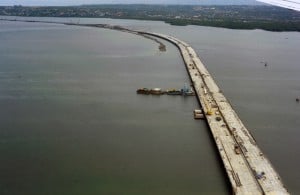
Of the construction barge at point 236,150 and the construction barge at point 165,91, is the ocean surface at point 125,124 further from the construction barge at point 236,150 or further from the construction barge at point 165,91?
the construction barge at point 165,91

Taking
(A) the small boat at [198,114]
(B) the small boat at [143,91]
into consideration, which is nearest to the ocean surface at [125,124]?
(A) the small boat at [198,114]

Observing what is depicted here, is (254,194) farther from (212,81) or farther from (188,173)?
(212,81)

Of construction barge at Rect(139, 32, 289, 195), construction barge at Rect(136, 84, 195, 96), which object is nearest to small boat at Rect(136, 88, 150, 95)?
construction barge at Rect(136, 84, 195, 96)

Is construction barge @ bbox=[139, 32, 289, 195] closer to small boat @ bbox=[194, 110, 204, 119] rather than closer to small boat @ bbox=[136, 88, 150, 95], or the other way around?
small boat @ bbox=[194, 110, 204, 119]

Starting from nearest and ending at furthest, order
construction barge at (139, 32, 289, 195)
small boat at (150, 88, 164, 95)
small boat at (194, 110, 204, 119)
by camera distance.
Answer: construction barge at (139, 32, 289, 195) < small boat at (194, 110, 204, 119) < small boat at (150, 88, 164, 95)

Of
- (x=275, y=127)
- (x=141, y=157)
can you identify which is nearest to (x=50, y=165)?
(x=141, y=157)

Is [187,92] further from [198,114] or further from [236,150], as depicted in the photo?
[236,150]

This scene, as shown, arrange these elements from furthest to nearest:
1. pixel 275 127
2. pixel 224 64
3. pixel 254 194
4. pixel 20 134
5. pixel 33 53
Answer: pixel 33 53 → pixel 224 64 → pixel 275 127 → pixel 20 134 → pixel 254 194

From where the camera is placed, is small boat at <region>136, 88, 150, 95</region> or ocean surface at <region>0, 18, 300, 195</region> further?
small boat at <region>136, 88, 150, 95</region>
